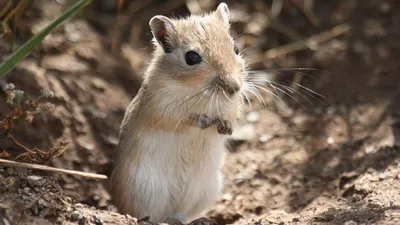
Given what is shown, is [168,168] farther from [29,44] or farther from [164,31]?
[29,44]

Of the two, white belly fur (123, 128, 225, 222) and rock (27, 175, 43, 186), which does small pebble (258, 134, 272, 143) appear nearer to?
white belly fur (123, 128, 225, 222)

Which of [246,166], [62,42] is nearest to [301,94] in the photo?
[246,166]

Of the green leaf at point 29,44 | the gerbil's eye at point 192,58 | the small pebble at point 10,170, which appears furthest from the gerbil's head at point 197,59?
the small pebble at point 10,170

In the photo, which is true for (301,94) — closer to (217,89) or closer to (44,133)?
(217,89)

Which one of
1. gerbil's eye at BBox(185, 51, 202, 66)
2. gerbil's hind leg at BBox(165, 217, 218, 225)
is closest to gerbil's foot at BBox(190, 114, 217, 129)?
gerbil's eye at BBox(185, 51, 202, 66)

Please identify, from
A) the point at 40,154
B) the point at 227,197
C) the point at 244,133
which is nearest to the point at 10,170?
the point at 40,154

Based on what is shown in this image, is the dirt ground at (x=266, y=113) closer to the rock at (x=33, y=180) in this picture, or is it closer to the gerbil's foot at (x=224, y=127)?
the rock at (x=33, y=180)
